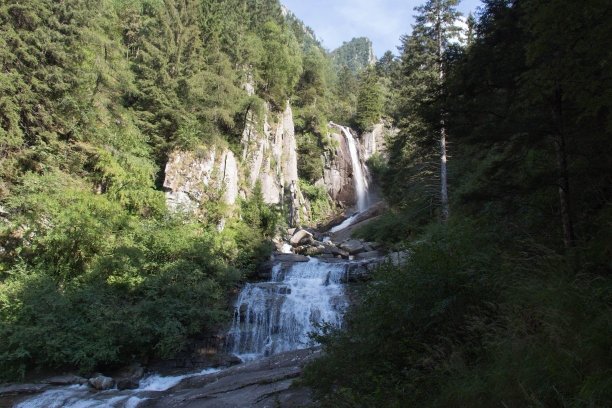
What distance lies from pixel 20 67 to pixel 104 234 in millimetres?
6788

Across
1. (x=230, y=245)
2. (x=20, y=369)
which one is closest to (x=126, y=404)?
(x=20, y=369)

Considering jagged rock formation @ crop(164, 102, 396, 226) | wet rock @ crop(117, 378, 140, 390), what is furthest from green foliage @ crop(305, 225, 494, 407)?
jagged rock formation @ crop(164, 102, 396, 226)

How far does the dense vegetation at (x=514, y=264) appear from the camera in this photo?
9.47 feet

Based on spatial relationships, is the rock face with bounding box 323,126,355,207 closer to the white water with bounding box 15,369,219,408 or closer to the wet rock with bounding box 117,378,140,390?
the wet rock with bounding box 117,378,140,390

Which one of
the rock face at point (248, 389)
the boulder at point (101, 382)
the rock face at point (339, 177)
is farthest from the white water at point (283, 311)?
the rock face at point (339, 177)

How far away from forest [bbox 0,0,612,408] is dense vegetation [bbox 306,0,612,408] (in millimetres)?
26

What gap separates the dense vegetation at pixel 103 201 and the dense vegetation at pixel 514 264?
281 inches

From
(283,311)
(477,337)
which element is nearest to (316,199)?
(283,311)

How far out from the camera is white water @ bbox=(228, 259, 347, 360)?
36.3ft

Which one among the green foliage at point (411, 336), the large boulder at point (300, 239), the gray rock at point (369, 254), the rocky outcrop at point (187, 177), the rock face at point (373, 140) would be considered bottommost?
the green foliage at point (411, 336)

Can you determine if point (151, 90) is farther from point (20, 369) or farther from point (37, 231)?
point (20, 369)

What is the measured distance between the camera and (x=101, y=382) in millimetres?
7699

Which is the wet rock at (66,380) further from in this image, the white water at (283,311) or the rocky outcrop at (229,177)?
the rocky outcrop at (229,177)

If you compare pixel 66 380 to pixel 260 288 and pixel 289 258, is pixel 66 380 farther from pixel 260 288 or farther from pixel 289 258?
pixel 289 258
